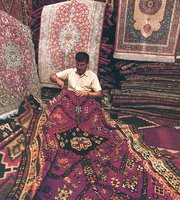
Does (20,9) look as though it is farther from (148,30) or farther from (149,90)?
(149,90)

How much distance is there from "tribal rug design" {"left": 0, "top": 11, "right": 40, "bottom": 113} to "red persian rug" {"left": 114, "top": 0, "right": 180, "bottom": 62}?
1.04 meters

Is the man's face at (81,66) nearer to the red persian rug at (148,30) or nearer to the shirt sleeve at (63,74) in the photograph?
the shirt sleeve at (63,74)

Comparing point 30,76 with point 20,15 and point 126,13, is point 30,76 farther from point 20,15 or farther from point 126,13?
point 126,13

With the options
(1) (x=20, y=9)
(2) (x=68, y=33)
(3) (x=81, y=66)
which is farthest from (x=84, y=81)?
(1) (x=20, y=9)

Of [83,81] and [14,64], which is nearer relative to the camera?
[14,64]

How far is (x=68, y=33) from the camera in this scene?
2.74m

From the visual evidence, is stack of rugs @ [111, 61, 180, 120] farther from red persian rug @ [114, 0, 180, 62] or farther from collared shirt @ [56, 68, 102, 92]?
collared shirt @ [56, 68, 102, 92]

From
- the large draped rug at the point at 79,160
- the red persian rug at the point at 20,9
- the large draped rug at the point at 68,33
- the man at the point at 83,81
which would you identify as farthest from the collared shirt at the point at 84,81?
the red persian rug at the point at 20,9

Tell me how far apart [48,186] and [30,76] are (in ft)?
4.86

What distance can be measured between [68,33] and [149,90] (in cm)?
117

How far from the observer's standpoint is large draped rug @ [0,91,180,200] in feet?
4.77

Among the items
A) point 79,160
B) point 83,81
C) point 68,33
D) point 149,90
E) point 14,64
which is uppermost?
point 68,33

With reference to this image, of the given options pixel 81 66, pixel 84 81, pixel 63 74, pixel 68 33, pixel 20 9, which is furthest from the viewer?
pixel 20 9

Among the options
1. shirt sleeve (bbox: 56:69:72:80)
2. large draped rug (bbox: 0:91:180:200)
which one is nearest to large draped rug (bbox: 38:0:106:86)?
shirt sleeve (bbox: 56:69:72:80)
